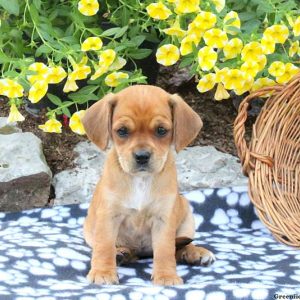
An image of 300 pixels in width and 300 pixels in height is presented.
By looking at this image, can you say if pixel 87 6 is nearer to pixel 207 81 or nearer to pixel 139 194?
pixel 207 81

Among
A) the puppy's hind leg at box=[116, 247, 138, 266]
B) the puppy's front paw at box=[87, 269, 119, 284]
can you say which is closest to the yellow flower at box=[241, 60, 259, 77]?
the puppy's hind leg at box=[116, 247, 138, 266]

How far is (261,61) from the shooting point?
14.4 feet

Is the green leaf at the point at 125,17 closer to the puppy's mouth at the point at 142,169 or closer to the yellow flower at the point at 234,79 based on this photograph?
the yellow flower at the point at 234,79

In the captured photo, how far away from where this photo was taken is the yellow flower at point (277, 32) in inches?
170

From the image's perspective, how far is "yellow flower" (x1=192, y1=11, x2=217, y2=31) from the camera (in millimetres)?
4242

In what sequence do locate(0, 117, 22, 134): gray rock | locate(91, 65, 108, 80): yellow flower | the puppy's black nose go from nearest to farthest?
1. the puppy's black nose
2. locate(91, 65, 108, 80): yellow flower
3. locate(0, 117, 22, 134): gray rock

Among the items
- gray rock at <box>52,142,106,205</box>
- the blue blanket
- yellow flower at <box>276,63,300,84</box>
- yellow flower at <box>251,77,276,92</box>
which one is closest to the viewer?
the blue blanket

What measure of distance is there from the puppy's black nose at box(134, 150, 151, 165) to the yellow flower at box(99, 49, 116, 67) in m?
1.03

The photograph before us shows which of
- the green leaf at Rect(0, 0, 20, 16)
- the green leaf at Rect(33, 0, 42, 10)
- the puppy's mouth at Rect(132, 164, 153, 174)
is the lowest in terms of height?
the puppy's mouth at Rect(132, 164, 153, 174)

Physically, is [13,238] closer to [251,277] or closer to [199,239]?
[199,239]

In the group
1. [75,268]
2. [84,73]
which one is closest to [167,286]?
[75,268]

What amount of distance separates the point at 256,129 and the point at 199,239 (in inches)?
28.4

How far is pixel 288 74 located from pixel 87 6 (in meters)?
1.21

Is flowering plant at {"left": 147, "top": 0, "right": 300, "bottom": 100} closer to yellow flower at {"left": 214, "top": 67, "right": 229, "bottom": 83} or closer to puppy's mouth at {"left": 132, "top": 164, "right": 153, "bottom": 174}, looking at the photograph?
yellow flower at {"left": 214, "top": 67, "right": 229, "bottom": 83}
